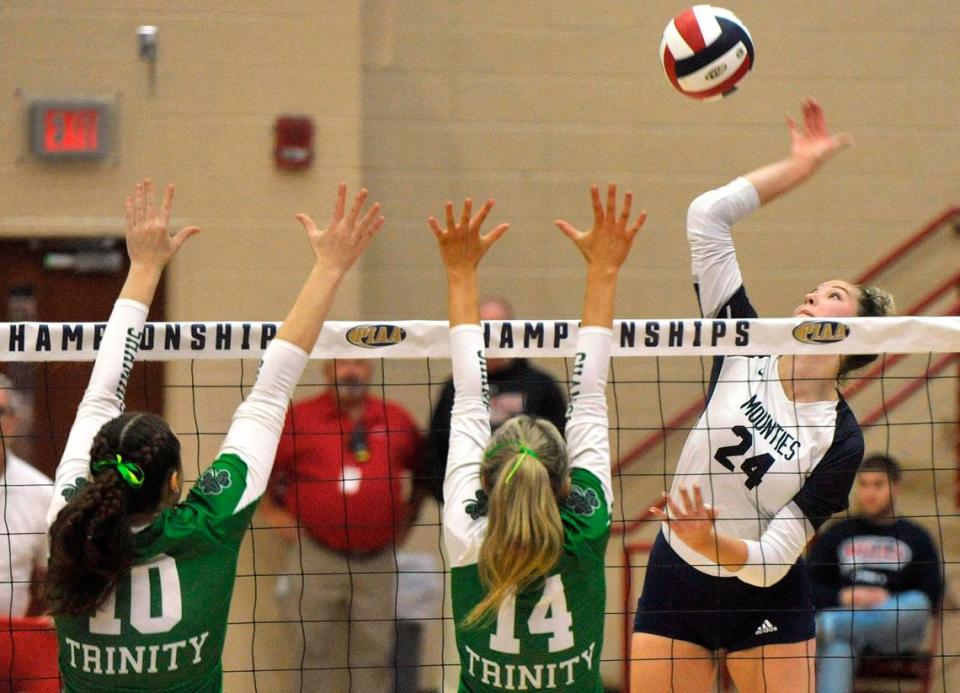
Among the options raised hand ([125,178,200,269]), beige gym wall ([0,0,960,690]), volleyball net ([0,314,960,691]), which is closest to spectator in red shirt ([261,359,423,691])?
volleyball net ([0,314,960,691])

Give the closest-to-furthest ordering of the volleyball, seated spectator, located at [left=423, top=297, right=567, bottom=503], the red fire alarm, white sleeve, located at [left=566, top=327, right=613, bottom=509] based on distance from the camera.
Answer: white sleeve, located at [left=566, top=327, right=613, bottom=509]
the volleyball
seated spectator, located at [left=423, top=297, right=567, bottom=503]
the red fire alarm

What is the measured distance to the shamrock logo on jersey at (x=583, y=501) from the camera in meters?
3.00

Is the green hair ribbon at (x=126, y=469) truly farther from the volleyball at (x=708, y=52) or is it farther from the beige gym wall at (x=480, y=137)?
the beige gym wall at (x=480, y=137)

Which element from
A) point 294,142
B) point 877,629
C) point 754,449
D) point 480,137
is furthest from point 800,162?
point 294,142

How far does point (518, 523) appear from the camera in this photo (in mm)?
2832

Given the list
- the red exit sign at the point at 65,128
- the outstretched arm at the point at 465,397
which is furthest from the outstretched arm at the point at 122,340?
the red exit sign at the point at 65,128

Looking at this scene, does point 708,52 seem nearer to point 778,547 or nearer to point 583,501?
point 778,547

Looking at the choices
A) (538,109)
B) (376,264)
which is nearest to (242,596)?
(376,264)

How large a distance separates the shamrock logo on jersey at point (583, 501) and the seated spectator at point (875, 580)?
2.97 m

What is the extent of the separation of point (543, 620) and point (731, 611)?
1.21 metres

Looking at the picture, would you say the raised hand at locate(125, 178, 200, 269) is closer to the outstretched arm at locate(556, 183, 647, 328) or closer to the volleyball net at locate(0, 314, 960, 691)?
the outstretched arm at locate(556, 183, 647, 328)

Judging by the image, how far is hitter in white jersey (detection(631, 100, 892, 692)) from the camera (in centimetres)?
393

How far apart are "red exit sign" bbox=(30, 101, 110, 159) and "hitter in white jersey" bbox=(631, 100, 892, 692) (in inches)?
154

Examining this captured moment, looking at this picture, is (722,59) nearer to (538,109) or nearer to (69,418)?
(538,109)
